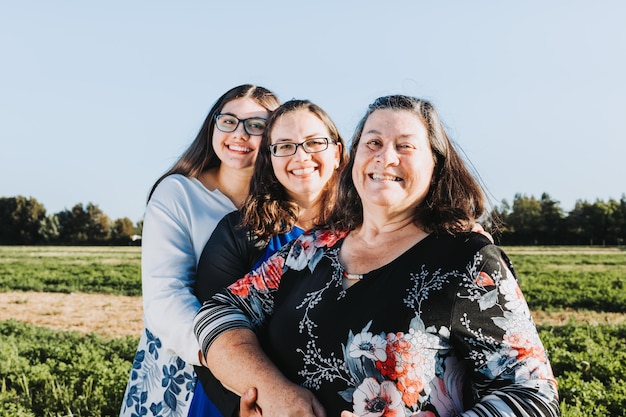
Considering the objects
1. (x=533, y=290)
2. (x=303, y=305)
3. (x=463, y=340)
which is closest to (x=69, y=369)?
(x=303, y=305)

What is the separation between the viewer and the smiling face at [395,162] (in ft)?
6.29

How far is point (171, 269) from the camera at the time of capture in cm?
266

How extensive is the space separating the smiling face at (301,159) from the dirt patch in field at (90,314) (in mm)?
7517

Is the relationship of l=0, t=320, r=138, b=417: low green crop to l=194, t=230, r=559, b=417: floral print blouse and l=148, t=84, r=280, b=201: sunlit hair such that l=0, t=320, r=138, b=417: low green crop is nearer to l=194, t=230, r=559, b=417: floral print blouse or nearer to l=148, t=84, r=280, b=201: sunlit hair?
l=148, t=84, r=280, b=201: sunlit hair

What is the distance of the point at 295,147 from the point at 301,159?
67 mm

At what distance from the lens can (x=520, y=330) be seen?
1648 mm

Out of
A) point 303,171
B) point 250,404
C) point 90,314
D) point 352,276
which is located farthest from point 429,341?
point 90,314

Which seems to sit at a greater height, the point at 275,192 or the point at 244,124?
the point at 244,124

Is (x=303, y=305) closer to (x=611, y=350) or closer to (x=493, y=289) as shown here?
(x=493, y=289)

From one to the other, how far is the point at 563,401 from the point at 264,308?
369cm

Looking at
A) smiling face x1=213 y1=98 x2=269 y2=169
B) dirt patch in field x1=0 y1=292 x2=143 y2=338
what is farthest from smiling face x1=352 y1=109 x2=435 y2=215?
dirt patch in field x1=0 y1=292 x2=143 y2=338

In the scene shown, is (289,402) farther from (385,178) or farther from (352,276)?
(385,178)

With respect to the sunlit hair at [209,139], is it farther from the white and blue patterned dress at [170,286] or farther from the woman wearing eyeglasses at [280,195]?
the woman wearing eyeglasses at [280,195]

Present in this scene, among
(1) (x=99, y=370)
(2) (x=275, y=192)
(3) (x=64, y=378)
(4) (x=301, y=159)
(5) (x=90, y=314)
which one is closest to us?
(4) (x=301, y=159)
